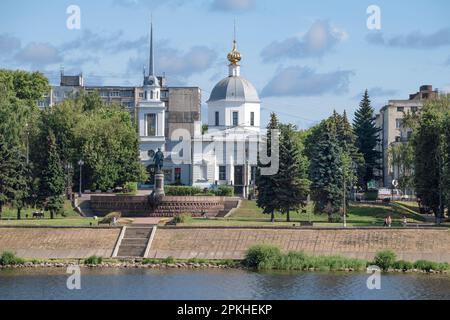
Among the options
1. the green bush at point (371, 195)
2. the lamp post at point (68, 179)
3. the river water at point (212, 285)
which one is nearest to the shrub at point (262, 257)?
the river water at point (212, 285)

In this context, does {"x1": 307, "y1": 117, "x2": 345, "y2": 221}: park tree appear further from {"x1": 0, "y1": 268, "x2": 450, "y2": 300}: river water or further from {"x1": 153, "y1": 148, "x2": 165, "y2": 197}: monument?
{"x1": 0, "y1": 268, "x2": 450, "y2": 300}: river water

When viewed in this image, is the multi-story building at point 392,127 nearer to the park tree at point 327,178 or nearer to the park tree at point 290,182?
the park tree at point 327,178

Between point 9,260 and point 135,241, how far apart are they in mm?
7947

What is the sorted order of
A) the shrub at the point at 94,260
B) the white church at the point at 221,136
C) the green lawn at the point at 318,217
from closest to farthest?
the shrub at the point at 94,260 < the green lawn at the point at 318,217 < the white church at the point at 221,136

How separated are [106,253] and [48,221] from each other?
11.0m

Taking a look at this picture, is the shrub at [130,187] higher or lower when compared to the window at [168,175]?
lower

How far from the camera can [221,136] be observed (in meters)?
111

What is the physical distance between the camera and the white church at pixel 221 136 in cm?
10994

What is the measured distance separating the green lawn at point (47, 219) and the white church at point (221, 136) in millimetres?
23424

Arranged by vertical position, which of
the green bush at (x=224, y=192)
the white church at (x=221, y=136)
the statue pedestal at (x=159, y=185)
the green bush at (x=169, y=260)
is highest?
the white church at (x=221, y=136)

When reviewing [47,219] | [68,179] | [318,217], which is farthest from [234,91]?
[47,219]

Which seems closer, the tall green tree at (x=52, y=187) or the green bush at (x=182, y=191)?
the tall green tree at (x=52, y=187)

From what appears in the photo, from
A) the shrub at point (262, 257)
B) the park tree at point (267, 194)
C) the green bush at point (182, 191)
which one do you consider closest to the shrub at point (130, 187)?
the green bush at point (182, 191)

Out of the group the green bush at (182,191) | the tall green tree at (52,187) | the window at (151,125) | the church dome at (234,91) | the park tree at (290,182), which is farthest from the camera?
the window at (151,125)
